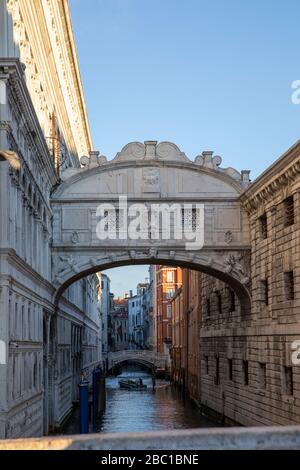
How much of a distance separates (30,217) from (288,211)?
669 cm

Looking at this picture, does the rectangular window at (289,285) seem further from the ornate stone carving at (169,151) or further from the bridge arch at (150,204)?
the ornate stone carving at (169,151)

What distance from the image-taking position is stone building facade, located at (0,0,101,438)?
15.4m

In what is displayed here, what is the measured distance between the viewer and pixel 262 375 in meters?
23.5

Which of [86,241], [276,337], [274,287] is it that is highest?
[86,241]

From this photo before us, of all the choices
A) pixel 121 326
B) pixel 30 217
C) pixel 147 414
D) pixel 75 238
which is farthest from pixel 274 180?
pixel 121 326

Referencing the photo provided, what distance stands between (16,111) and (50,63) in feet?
31.7

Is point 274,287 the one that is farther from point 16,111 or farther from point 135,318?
point 135,318

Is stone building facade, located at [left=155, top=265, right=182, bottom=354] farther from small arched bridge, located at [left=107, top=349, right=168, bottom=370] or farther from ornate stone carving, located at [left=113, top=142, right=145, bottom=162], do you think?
ornate stone carving, located at [left=113, top=142, right=145, bottom=162]

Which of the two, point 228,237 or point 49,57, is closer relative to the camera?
point 228,237

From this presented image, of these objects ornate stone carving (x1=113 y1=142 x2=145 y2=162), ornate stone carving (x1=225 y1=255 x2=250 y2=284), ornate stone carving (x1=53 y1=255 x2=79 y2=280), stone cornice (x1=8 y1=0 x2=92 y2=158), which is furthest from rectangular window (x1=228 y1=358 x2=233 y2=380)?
stone cornice (x1=8 y1=0 x2=92 y2=158)

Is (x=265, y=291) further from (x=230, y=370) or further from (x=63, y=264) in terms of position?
(x=63, y=264)

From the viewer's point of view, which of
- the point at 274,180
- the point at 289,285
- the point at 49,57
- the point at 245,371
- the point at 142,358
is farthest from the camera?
the point at 142,358

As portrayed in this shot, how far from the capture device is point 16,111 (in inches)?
661

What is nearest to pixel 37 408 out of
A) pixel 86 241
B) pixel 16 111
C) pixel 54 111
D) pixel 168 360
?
pixel 86 241
